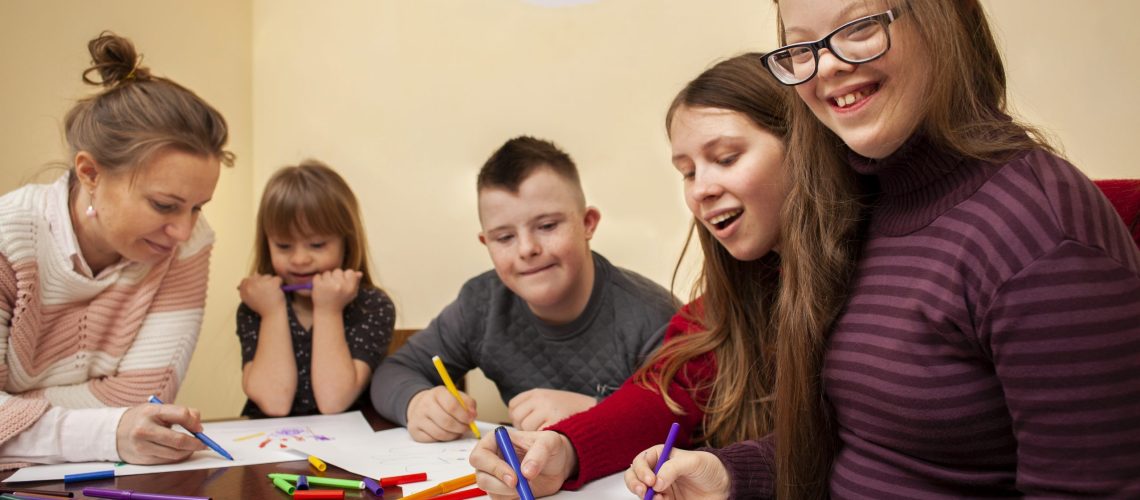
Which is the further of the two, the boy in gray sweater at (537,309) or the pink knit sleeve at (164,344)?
the boy in gray sweater at (537,309)

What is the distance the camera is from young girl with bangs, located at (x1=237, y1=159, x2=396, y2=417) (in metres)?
1.52

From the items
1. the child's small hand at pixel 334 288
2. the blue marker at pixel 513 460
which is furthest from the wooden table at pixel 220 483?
the child's small hand at pixel 334 288

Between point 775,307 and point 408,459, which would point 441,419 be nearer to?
point 408,459

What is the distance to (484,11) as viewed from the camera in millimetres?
2096

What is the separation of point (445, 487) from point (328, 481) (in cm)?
13

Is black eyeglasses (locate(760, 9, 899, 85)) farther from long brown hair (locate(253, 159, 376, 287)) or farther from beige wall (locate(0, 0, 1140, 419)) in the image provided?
long brown hair (locate(253, 159, 376, 287))

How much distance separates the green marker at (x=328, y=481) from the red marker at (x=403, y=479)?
3 cm

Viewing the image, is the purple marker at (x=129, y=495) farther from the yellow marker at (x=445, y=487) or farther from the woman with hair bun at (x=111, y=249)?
the woman with hair bun at (x=111, y=249)

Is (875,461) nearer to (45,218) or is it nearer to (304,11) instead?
(45,218)

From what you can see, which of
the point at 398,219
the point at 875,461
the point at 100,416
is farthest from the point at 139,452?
the point at 398,219

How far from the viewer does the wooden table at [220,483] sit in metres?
0.86

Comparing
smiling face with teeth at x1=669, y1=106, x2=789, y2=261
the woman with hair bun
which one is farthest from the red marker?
the woman with hair bun

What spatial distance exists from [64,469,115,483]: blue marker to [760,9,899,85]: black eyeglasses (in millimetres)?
837

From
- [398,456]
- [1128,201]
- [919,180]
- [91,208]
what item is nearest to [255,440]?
[398,456]
